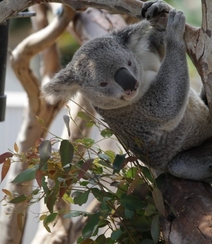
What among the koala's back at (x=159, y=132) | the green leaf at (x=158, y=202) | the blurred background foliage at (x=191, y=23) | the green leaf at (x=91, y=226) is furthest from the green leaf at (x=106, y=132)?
the blurred background foliage at (x=191, y=23)

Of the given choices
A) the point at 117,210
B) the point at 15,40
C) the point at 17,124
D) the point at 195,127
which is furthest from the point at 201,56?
the point at 15,40

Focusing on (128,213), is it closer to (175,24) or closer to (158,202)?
(158,202)

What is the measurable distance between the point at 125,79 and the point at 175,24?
29 cm

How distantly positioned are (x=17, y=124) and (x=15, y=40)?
18.2ft

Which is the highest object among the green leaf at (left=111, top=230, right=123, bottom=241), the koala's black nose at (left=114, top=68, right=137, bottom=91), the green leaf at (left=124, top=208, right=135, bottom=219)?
the koala's black nose at (left=114, top=68, right=137, bottom=91)

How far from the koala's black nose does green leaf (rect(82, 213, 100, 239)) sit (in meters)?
0.52

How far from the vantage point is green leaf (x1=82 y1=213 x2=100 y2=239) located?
1819 mm

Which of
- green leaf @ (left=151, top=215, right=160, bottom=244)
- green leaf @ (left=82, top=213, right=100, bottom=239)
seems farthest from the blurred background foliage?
green leaf @ (left=151, top=215, right=160, bottom=244)

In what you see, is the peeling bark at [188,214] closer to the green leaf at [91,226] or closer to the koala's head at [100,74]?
the green leaf at [91,226]

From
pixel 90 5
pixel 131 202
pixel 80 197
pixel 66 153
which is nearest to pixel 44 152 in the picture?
pixel 66 153

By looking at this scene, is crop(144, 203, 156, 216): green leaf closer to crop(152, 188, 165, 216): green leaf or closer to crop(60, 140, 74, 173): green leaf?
crop(152, 188, 165, 216): green leaf

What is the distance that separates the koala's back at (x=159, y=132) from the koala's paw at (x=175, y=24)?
0.39m

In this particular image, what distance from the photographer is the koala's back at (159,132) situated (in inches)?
89.0

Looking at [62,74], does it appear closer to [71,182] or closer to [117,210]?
[71,182]
